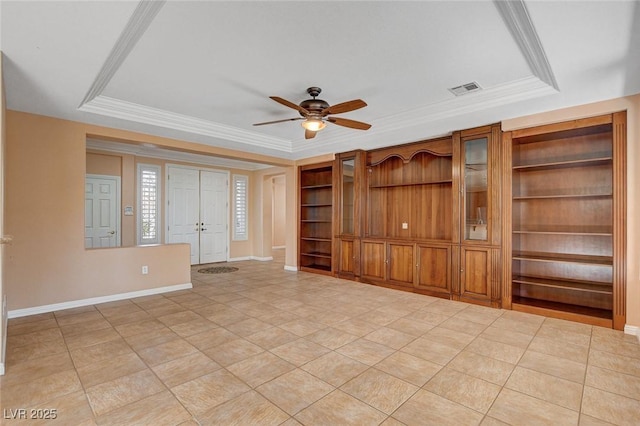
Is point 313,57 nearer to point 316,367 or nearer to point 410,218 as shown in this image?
point 316,367

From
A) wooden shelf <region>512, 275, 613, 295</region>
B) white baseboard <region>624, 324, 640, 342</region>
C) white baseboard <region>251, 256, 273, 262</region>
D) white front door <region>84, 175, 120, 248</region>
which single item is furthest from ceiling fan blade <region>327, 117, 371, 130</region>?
white baseboard <region>251, 256, 273, 262</region>

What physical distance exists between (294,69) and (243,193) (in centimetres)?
604

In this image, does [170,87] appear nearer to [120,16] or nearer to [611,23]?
[120,16]

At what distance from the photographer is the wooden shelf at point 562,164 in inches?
146

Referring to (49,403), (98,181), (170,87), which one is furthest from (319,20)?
(98,181)

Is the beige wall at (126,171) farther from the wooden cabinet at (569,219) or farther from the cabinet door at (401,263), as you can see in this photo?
the wooden cabinet at (569,219)

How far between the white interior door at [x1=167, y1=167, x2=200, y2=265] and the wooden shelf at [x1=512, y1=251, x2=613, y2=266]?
6741mm

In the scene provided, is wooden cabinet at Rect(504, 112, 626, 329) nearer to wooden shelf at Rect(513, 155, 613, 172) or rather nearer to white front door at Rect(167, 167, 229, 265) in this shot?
wooden shelf at Rect(513, 155, 613, 172)

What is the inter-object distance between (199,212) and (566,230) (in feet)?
24.1

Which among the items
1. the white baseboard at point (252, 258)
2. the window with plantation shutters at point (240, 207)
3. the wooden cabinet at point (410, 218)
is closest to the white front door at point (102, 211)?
the window with plantation shutters at point (240, 207)

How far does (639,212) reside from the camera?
3.31m

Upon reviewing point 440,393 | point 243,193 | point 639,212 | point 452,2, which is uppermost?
point 452,2

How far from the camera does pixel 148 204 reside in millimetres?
6965

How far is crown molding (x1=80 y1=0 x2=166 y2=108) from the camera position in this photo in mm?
2088
